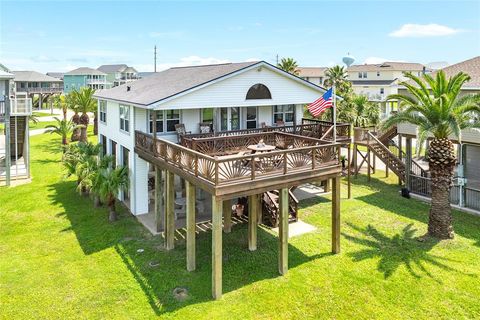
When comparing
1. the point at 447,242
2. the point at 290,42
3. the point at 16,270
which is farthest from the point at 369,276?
the point at 290,42

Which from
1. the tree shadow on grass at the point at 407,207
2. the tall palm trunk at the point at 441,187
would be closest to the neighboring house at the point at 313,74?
the tree shadow on grass at the point at 407,207

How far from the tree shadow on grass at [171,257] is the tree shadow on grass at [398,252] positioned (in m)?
1.98

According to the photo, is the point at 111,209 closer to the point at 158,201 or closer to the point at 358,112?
the point at 158,201

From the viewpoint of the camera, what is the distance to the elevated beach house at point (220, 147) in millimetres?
12664

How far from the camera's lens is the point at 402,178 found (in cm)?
2330

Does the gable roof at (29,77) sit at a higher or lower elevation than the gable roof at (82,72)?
lower

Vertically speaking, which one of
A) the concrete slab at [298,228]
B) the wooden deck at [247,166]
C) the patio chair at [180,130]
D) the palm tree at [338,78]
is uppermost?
the palm tree at [338,78]

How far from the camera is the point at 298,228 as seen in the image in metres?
17.5

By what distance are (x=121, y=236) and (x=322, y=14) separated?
2215 centimetres

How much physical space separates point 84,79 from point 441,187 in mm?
91084

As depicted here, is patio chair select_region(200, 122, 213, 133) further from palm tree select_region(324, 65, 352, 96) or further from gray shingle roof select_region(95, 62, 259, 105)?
palm tree select_region(324, 65, 352, 96)

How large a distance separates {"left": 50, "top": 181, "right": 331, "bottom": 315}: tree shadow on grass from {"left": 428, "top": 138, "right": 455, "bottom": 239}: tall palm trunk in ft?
17.0

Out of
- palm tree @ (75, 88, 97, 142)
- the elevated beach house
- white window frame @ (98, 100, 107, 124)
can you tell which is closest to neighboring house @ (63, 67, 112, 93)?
palm tree @ (75, 88, 97, 142)

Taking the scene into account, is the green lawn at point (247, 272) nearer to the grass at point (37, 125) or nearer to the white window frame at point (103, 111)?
the white window frame at point (103, 111)
